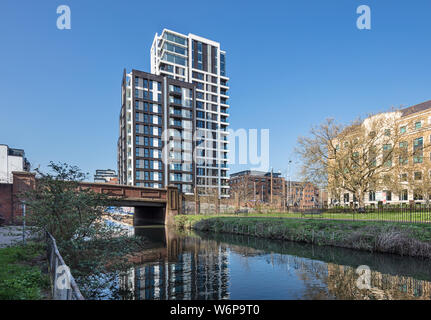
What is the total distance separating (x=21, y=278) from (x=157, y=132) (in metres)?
60.1

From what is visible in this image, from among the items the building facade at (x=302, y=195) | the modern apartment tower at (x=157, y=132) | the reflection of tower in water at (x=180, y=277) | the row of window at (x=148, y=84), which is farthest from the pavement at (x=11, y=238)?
the row of window at (x=148, y=84)

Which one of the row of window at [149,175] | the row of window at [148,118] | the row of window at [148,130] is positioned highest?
the row of window at [148,118]

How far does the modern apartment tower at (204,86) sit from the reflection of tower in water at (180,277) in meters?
54.1

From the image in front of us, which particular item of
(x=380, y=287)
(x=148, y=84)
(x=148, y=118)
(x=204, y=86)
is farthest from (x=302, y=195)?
(x=380, y=287)

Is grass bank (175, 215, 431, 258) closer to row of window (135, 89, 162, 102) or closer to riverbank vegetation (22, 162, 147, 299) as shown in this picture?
riverbank vegetation (22, 162, 147, 299)

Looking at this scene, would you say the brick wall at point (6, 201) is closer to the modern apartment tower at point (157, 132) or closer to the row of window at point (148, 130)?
the modern apartment tower at point (157, 132)

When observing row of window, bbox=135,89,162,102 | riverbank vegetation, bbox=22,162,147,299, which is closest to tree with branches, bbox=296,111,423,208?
riverbank vegetation, bbox=22,162,147,299

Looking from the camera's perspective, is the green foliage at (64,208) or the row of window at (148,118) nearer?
the green foliage at (64,208)

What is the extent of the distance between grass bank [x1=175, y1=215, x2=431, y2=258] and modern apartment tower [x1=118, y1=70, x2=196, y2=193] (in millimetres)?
40940

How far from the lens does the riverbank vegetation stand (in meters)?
8.32

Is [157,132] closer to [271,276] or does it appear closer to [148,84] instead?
[148,84]

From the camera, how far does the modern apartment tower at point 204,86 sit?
72.9m
